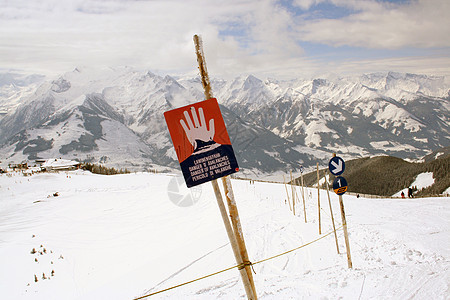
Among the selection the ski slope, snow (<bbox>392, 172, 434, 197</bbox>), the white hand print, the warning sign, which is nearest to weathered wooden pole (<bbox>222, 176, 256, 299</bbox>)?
the warning sign

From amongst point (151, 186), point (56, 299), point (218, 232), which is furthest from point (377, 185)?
point (56, 299)

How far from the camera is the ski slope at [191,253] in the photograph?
7.51 meters

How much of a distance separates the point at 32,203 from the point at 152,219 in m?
9.40

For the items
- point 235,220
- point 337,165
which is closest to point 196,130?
point 235,220

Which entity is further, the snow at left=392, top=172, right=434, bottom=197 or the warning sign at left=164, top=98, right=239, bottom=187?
the snow at left=392, top=172, right=434, bottom=197

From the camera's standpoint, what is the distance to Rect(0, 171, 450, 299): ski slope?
7.51m

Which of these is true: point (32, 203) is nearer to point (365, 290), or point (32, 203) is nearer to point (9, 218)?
point (9, 218)

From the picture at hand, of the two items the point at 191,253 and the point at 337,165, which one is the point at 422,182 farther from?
the point at 337,165

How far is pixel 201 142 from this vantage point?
4977 mm

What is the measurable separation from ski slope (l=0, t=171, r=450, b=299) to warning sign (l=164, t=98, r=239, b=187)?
4320mm

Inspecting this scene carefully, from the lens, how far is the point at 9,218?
57.6 feet

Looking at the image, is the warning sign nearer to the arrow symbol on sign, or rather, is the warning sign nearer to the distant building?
the arrow symbol on sign

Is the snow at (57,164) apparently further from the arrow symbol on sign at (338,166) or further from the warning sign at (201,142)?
the warning sign at (201,142)

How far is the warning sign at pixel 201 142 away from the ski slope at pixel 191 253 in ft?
14.2
